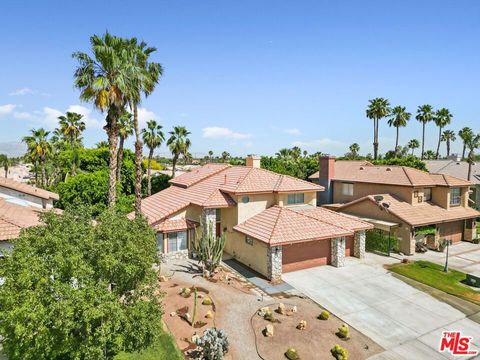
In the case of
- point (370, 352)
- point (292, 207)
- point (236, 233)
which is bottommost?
point (370, 352)

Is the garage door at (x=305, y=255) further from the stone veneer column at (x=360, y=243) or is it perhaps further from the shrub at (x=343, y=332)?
the shrub at (x=343, y=332)

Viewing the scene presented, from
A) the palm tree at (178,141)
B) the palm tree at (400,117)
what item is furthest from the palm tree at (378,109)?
the palm tree at (178,141)

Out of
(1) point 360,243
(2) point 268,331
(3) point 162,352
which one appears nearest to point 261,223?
(1) point 360,243

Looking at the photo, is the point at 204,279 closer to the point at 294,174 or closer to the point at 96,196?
the point at 96,196

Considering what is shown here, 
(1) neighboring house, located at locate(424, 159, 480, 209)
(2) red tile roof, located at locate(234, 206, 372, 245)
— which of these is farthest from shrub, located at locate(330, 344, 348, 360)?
(1) neighboring house, located at locate(424, 159, 480, 209)

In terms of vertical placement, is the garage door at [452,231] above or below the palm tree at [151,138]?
below

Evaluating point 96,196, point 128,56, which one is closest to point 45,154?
point 96,196
